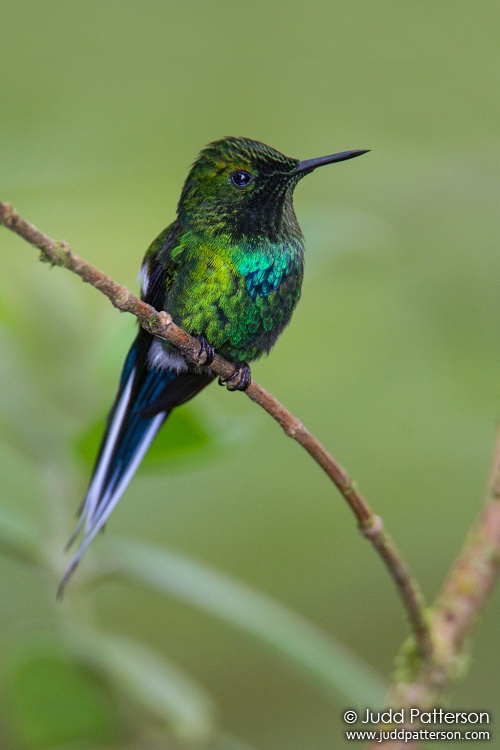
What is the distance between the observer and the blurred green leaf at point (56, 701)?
6.77ft

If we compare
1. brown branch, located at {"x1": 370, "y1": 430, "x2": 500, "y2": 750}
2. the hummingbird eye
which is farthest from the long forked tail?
brown branch, located at {"x1": 370, "y1": 430, "x2": 500, "y2": 750}

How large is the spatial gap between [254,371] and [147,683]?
1860 millimetres

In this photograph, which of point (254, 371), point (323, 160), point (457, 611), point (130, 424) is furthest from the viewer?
point (254, 371)

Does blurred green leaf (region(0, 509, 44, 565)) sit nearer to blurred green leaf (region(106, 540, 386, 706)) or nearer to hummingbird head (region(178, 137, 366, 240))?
blurred green leaf (region(106, 540, 386, 706))

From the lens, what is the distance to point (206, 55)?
14.1ft

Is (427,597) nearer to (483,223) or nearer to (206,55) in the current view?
(483,223)

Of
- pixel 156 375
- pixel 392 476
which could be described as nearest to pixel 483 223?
pixel 392 476

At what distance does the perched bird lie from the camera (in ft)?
7.14

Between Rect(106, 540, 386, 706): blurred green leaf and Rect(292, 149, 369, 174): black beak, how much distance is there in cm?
96

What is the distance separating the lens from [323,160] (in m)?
1.94

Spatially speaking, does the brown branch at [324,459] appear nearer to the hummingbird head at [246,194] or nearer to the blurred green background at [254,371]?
the blurred green background at [254,371]

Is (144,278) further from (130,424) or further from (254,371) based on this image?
(254,371)

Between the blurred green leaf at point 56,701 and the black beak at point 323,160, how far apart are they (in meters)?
1.28

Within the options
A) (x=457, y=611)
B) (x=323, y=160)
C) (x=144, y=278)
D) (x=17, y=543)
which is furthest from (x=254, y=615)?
(x=323, y=160)
